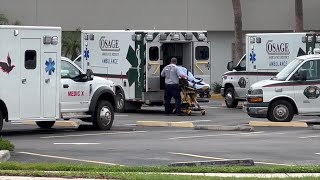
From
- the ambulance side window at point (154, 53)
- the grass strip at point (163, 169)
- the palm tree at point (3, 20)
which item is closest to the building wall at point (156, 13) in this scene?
the palm tree at point (3, 20)

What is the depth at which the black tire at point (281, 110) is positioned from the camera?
23.2m

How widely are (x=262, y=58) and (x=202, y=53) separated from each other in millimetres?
2200

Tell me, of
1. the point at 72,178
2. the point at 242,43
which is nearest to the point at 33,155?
the point at 72,178

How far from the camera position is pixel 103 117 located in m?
21.5

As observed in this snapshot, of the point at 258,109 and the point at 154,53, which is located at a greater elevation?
the point at 154,53

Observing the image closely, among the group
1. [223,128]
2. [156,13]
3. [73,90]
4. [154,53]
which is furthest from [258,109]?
[156,13]

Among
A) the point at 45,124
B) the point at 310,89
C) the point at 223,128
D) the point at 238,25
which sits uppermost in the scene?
the point at 238,25

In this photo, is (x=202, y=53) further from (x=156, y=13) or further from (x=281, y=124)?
(x=156, y=13)

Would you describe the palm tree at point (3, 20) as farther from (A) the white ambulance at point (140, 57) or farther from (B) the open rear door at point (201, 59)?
(B) the open rear door at point (201, 59)

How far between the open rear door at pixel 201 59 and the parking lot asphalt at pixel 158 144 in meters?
3.56

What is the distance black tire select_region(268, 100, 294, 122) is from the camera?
23.2m

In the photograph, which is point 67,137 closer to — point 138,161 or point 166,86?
point 138,161

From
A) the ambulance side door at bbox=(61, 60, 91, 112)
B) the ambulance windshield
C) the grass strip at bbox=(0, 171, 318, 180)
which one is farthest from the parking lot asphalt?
the grass strip at bbox=(0, 171, 318, 180)

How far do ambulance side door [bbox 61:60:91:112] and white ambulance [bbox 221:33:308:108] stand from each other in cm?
896
